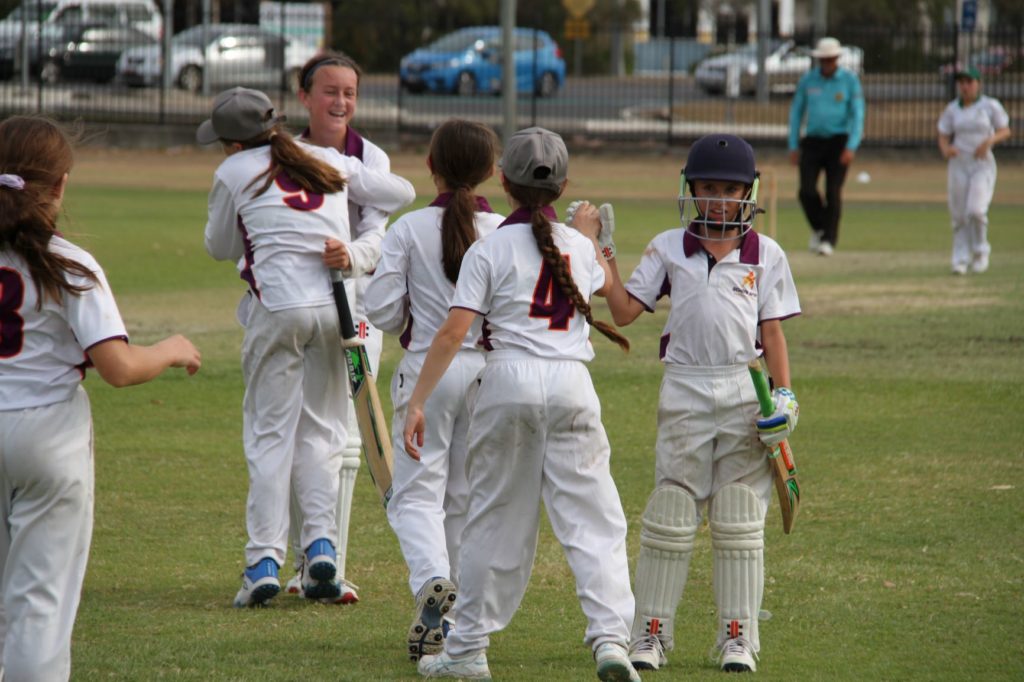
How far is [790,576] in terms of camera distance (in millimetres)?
6082

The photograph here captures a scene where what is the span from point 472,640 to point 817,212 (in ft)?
43.9

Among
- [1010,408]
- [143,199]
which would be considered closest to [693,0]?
[143,199]

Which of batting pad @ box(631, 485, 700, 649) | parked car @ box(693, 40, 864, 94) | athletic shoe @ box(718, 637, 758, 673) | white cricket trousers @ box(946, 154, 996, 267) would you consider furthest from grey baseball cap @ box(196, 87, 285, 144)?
parked car @ box(693, 40, 864, 94)

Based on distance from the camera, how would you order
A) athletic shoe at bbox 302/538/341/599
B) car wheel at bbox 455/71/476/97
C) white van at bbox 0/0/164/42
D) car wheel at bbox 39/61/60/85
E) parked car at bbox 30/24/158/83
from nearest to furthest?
athletic shoe at bbox 302/538/341/599 → car wheel at bbox 39/61/60/85 → parked car at bbox 30/24/158/83 → white van at bbox 0/0/164/42 → car wheel at bbox 455/71/476/97

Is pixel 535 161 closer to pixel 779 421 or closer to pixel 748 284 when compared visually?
pixel 748 284

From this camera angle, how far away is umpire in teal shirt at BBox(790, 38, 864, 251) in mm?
17297

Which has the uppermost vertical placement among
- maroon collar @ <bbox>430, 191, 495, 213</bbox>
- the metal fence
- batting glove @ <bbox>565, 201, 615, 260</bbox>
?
the metal fence

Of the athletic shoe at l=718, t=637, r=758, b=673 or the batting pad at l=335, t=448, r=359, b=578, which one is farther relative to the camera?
the batting pad at l=335, t=448, r=359, b=578

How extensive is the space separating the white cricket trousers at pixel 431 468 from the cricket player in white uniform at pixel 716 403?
62 centimetres

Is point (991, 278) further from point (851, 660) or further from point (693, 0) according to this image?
point (693, 0)

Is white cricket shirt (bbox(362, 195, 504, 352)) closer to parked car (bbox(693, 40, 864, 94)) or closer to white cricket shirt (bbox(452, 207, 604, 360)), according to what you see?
white cricket shirt (bbox(452, 207, 604, 360))

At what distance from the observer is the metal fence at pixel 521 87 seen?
31.9m

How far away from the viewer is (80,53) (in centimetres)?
3653

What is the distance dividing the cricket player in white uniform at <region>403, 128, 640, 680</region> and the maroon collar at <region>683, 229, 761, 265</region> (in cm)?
50
